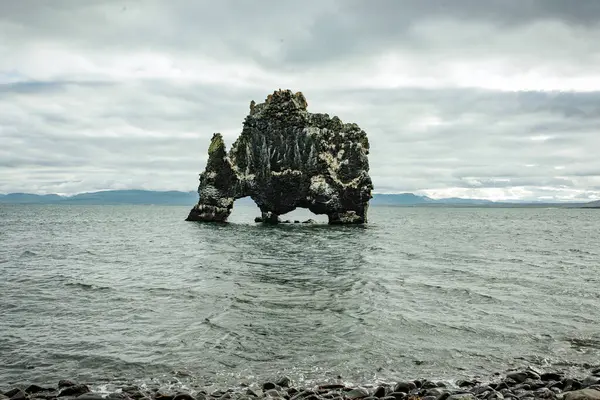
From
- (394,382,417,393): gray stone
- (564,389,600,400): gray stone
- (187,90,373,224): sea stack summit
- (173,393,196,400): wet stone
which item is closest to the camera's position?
(564,389,600,400): gray stone

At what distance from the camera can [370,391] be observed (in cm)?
1249

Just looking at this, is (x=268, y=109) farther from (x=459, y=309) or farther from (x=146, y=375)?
(x=146, y=375)

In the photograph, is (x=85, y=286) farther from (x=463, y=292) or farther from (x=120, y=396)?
(x=463, y=292)

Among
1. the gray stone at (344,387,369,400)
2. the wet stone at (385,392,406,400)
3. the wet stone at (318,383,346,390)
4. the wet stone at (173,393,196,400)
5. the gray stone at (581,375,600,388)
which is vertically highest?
the gray stone at (581,375,600,388)

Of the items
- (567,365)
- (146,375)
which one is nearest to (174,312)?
(146,375)

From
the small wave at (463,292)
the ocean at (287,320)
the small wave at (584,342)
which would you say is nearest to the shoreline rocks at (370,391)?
the ocean at (287,320)

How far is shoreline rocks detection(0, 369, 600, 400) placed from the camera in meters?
11.5

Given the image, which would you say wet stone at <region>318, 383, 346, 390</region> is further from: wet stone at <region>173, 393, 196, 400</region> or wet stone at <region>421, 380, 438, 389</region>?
wet stone at <region>173, 393, 196, 400</region>

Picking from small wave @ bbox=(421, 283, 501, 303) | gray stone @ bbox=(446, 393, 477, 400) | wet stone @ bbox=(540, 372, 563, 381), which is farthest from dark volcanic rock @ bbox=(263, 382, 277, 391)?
small wave @ bbox=(421, 283, 501, 303)

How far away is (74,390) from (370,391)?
7.57 metres

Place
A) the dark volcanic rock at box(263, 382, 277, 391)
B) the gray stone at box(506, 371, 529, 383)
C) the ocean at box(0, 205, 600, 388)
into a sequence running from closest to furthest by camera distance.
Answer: the dark volcanic rock at box(263, 382, 277, 391)
the gray stone at box(506, 371, 529, 383)
the ocean at box(0, 205, 600, 388)

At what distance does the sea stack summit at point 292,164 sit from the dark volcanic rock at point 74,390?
78147 mm

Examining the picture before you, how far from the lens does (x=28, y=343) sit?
1639 centimetres

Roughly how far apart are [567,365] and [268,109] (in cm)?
8440
